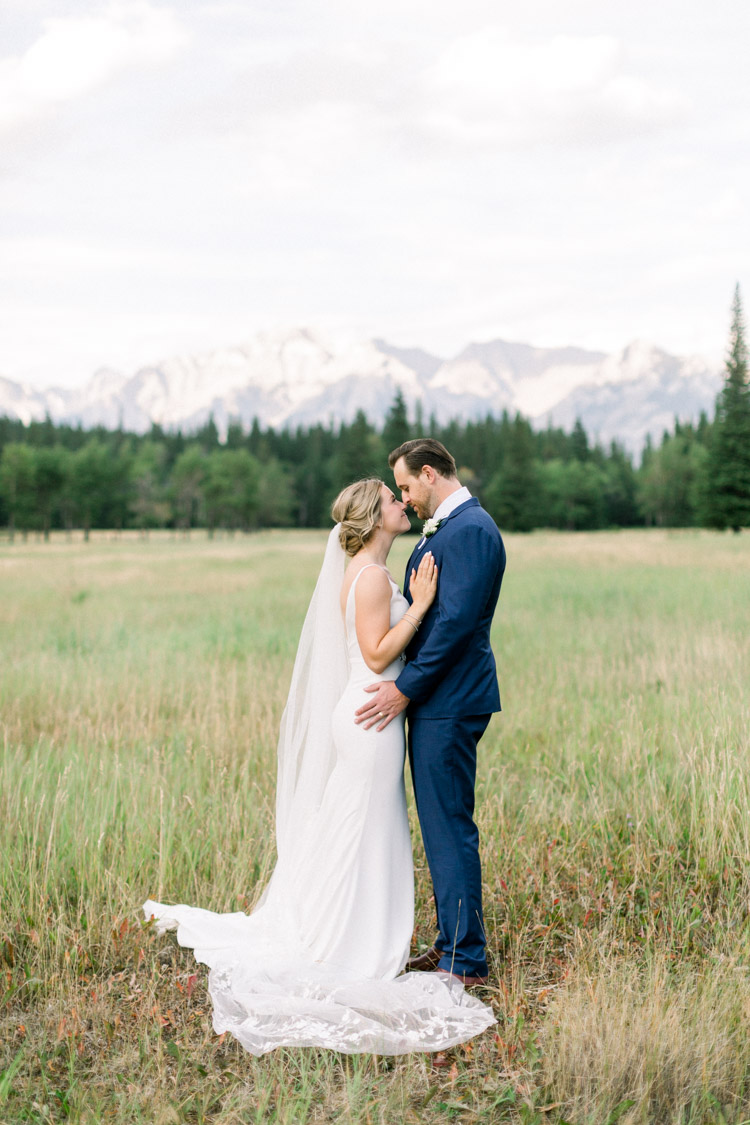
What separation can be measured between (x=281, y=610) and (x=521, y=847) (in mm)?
13548

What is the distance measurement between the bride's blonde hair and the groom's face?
0.39ft

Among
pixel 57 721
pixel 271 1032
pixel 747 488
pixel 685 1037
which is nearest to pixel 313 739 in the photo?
pixel 271 1032

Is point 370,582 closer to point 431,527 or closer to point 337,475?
point 431,527

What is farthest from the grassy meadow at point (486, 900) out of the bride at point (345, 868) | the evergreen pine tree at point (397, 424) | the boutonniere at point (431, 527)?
the evergreen pine tree at point (397, 424)

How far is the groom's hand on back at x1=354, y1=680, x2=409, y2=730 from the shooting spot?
385cm

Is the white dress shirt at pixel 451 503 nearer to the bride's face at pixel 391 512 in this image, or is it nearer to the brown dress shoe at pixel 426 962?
the bride's face at pixel 391 512

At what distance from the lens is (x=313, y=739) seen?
14.0ft

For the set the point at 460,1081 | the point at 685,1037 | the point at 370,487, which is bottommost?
the point at 460,1081

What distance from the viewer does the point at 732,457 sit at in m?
56.2

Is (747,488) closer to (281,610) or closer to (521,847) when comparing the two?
(281,610)

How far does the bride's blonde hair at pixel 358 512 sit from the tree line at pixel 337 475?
57.7 m

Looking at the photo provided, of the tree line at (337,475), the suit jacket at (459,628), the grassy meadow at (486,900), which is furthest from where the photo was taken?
the tree line at (337,475)

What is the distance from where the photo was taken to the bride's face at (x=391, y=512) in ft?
13.1

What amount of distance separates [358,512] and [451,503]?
1.53 ft
